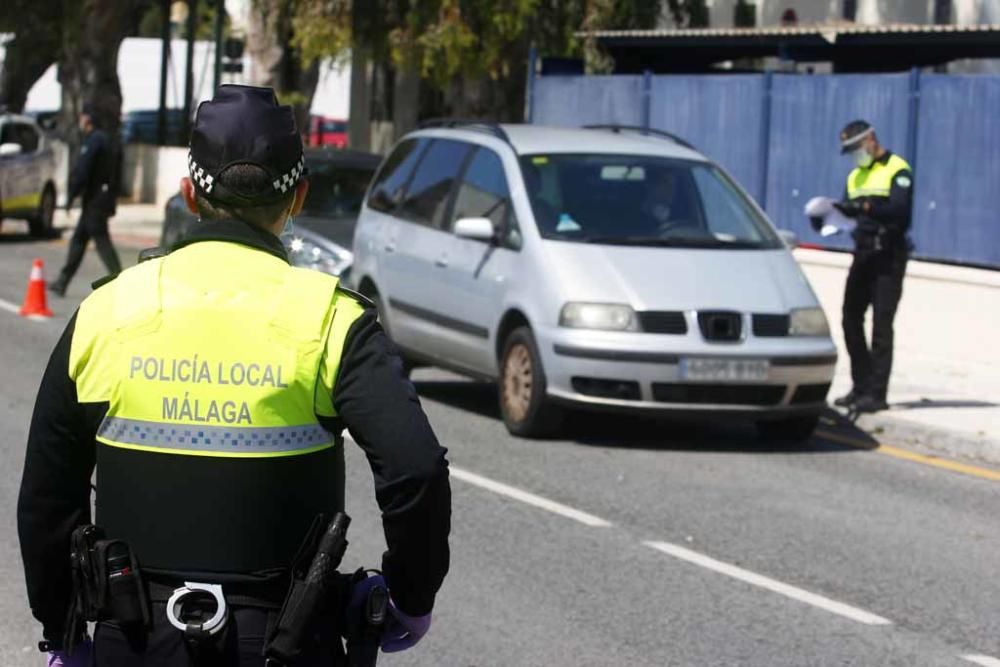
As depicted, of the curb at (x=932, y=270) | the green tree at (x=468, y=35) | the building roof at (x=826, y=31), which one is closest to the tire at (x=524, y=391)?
the curb at (x=932, y=270)

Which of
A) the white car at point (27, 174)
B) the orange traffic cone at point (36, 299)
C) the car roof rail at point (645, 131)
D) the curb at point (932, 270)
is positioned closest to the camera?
the car roof rail at point (645, 131)

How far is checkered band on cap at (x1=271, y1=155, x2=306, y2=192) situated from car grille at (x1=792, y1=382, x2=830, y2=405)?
8.10m

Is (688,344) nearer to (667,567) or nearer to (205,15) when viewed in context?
(667,567)

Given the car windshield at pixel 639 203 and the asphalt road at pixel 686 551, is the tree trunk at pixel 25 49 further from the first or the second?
the car windshield at pixel 639 203

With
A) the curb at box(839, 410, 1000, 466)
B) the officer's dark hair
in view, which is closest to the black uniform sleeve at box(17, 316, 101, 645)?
the officer's dark hair

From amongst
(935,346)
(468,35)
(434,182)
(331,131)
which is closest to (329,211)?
(434,182)

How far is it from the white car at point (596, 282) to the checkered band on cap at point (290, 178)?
24.7 feet

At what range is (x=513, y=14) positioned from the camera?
2205cm

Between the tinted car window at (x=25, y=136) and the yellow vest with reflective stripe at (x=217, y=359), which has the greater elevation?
the tinted car window at (x=25, y=136)

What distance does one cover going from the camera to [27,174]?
2611cm

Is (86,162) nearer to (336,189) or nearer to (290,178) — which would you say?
(336,189)

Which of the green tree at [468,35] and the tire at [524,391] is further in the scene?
the green tree at [468,35]

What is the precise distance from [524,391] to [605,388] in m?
0.57

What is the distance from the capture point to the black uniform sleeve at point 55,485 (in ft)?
10.0
